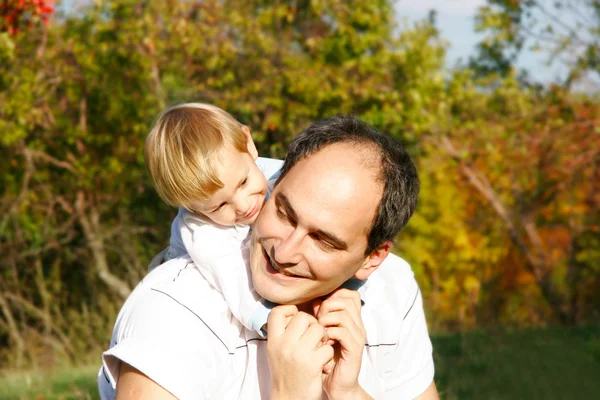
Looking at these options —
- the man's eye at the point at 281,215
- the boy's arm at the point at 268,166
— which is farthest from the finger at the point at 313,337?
the boy's arm at the point at 268,166

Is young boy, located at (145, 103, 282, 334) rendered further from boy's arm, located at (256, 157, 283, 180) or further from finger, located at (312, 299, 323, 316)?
finger, located at (312, 299, 323, 316)

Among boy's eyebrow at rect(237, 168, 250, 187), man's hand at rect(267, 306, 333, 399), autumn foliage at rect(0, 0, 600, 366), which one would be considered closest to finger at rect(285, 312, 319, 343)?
man's hand at rect(267, 306, 333, 399)

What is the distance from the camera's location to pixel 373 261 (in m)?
2.51

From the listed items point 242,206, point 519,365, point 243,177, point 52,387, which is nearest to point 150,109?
point 52,387

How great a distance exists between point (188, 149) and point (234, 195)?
228 millimetres

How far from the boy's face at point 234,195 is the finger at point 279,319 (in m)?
0.55

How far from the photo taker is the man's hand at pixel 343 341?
90.2 inches

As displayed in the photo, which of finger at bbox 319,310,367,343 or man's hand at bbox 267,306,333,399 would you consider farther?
finger at bbox 319,310,367,343

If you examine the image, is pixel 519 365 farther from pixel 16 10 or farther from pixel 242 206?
pixel 16 10

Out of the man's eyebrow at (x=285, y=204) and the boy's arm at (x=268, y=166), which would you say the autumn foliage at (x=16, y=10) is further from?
the man's eyebrow at (x=285, y=204)

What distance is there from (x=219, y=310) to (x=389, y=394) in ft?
Result: 2.31

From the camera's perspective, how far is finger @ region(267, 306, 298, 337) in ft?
7.27

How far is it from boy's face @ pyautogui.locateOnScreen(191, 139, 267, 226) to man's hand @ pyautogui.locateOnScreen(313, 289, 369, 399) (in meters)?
0.51

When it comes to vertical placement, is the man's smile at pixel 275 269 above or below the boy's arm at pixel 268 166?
below
